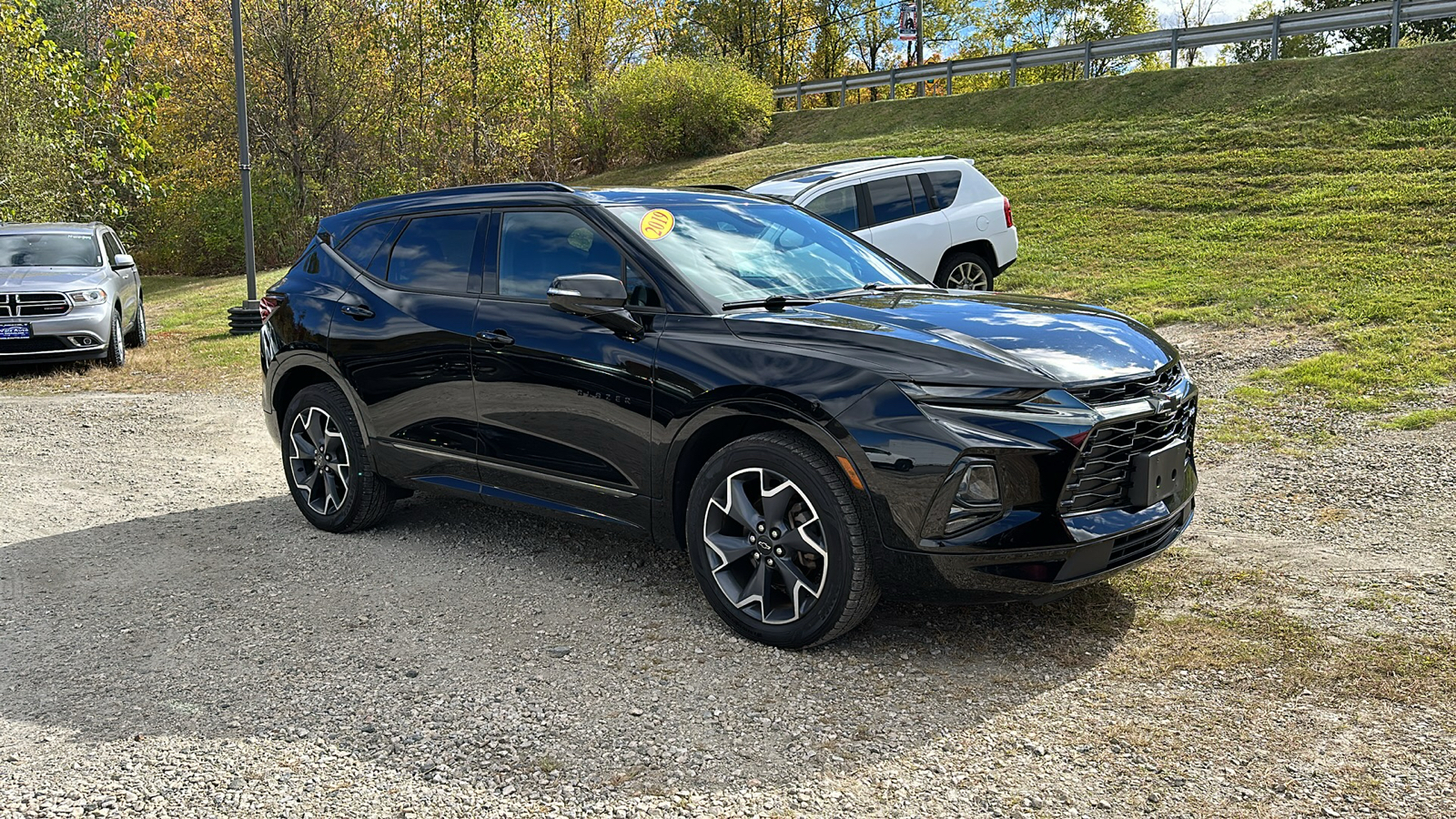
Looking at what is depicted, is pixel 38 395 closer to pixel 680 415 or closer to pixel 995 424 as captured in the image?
pixel 680 415

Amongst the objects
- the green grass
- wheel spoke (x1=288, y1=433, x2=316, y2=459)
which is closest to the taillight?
wheel spoke (x1=288, y1=433, x2=316, y2=459)

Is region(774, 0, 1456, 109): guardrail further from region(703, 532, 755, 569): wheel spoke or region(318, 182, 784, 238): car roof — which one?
region(703, 532, 755, 569): wheel spoke

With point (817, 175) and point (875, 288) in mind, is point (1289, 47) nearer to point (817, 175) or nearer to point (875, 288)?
point (817, 175)

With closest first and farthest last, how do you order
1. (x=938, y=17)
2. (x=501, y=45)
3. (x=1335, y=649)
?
(x=1335, y=649) → (x=501, y=45) → (x=938, y=17)

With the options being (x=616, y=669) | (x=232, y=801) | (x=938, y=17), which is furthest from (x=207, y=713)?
(x=938, y=17)

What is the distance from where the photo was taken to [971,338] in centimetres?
406

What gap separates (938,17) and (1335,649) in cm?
5217

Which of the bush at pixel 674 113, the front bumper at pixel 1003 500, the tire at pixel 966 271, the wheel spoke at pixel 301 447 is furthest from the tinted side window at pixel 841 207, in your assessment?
the bush at pixel 674 113

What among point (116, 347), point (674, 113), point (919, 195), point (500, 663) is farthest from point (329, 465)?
point (674, 113)

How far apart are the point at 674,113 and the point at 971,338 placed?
28.8 meters

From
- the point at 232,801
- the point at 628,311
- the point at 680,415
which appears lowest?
the point at 232,801

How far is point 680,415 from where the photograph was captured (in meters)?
4.39

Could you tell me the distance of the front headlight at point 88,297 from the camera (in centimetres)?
1248

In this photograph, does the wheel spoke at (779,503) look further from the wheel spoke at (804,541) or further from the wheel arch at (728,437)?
the wheel arch at (728,437)
